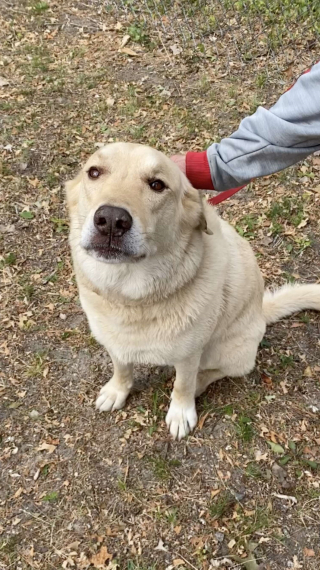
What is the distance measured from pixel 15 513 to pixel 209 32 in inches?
220

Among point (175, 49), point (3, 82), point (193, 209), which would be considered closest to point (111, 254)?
point (193, 209)

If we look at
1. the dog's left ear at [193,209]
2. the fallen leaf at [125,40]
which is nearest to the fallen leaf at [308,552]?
the dog's left ear at [193,209]

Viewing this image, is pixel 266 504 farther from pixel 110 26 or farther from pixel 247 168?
pixel 110 26

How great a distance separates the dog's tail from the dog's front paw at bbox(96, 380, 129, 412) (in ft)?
3.88

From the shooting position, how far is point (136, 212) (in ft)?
6.66

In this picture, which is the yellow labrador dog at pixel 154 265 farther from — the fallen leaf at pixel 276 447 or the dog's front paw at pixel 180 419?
the fallen leaf at pixel 276 447

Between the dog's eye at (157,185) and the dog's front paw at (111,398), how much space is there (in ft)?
4.76

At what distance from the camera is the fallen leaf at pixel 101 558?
102 inches

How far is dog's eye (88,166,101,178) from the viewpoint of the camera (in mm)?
2260

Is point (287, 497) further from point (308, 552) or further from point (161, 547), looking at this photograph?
point (161, 547)

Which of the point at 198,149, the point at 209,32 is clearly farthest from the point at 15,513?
the point at 209,32

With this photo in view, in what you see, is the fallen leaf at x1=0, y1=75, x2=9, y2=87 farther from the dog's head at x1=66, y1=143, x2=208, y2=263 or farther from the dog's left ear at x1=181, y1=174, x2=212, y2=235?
the dog's left ear at x1=181, y1=174, x2=212, y2=235

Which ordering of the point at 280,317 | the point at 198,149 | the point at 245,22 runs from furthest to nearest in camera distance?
the point at 245,22
the point at 198,149
the point at 280,317

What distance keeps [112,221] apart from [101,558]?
6.38ft
